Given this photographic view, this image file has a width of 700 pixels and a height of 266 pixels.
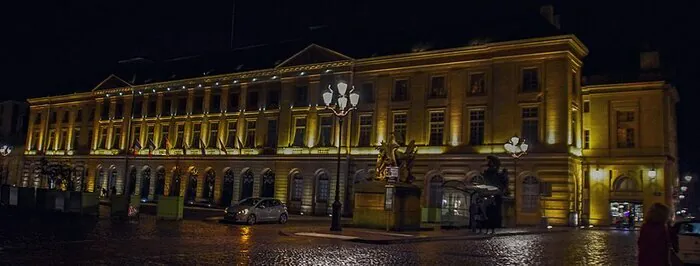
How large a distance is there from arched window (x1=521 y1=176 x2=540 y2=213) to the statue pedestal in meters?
17.0

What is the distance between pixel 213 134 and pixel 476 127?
953 inches

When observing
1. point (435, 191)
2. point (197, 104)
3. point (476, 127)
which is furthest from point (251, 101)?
point (476, 127)

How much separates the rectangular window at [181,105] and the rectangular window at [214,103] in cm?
338

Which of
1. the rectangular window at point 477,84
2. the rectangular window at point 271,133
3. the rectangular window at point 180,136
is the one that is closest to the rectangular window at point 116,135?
the rectangular window at point 180,136

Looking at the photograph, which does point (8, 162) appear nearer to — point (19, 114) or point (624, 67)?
point (19, 114)

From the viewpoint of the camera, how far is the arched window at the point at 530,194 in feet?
133

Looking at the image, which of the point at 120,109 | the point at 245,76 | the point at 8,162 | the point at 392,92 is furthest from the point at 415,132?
the point at 8,162

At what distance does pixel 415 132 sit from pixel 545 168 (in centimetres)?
957

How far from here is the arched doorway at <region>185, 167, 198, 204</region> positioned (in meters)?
56.6

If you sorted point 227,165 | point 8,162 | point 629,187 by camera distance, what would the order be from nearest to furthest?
point 629,187, point 227,165, point 8,162

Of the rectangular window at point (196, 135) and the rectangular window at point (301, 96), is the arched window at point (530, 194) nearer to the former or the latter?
the rectangular window at point (301, 96)

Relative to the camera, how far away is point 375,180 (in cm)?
2606

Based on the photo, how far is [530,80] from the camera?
137 feet

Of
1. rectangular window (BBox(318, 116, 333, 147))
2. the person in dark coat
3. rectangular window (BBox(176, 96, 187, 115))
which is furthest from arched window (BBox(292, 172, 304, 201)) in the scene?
the person in dark coat
